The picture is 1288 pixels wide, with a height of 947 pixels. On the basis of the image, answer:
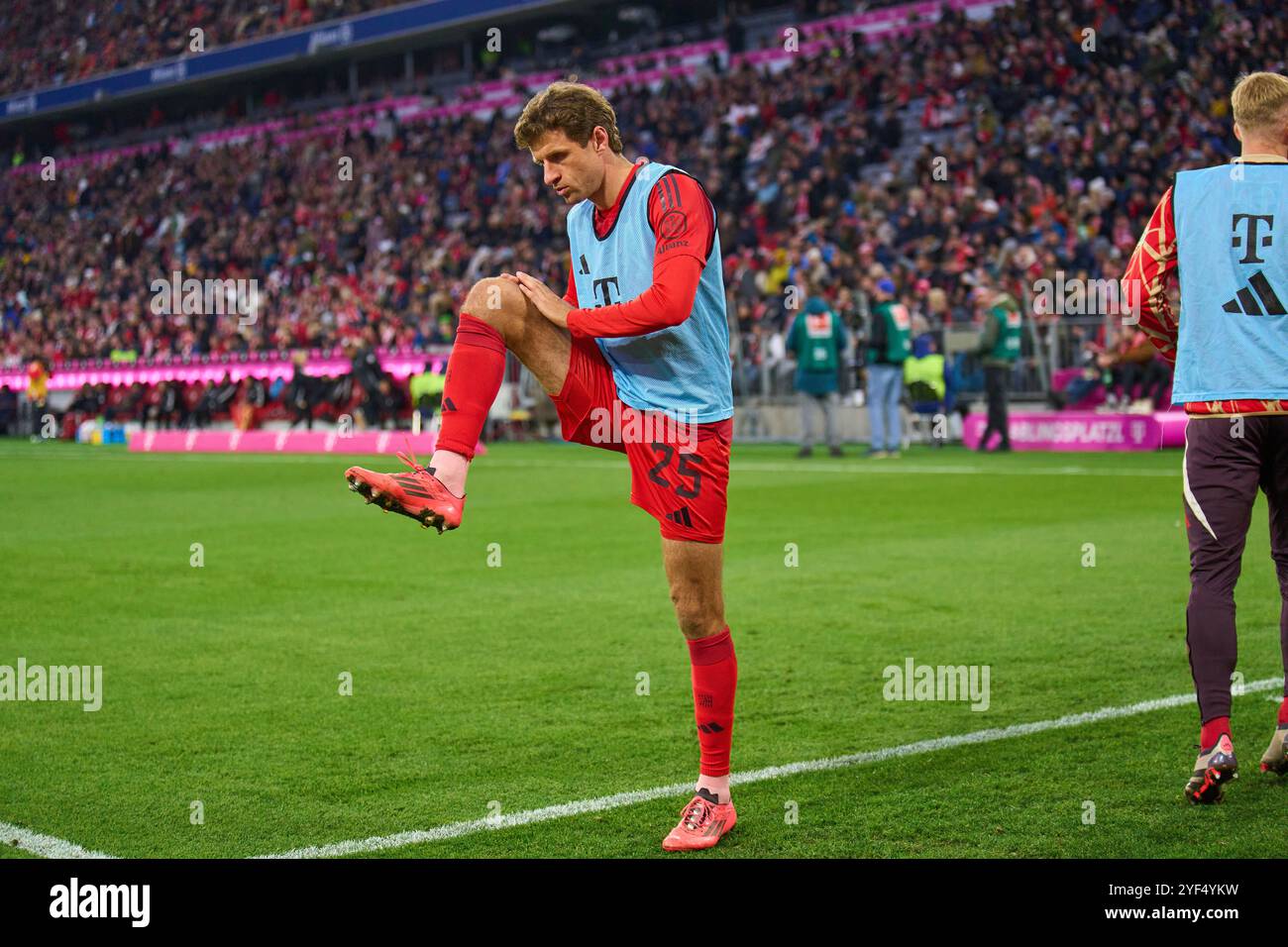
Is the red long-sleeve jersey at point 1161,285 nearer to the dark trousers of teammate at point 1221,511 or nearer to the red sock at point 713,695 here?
the dark trousers of teammate at point 1221,511

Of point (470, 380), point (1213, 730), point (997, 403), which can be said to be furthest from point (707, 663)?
point (997, 403)

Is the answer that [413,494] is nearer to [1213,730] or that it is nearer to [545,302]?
[545,302]

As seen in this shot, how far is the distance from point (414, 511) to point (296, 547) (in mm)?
7376

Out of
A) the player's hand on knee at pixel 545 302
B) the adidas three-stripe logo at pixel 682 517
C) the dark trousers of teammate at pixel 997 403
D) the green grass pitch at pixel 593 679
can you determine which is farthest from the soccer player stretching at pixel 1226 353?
the dark trousers of teammate at pixel 997 403

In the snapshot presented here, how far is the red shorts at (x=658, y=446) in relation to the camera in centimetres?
432

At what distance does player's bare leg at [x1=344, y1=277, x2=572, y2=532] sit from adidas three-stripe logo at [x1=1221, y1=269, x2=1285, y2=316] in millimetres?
1995

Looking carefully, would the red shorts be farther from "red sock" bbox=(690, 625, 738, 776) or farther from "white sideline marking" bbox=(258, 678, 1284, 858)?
"white sideline marking" bbox=(258, 678, 1284, 858)

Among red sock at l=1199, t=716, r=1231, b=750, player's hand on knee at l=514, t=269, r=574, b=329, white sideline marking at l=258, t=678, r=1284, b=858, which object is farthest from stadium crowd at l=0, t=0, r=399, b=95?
red sock at l=1199, t=716, r=1231, b=750

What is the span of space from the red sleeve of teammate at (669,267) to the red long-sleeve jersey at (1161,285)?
136 centimetres

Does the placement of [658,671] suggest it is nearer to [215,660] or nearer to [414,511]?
[215,660]

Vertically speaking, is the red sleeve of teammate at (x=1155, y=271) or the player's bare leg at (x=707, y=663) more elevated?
the red sleeve of teammate at (x=1155, y=271)

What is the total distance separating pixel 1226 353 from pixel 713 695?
1.84m

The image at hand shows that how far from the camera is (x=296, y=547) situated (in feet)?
36.9

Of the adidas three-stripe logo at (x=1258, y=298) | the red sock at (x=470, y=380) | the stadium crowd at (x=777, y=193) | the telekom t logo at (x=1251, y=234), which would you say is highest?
the stadium crowd at (x=777, y=193)
